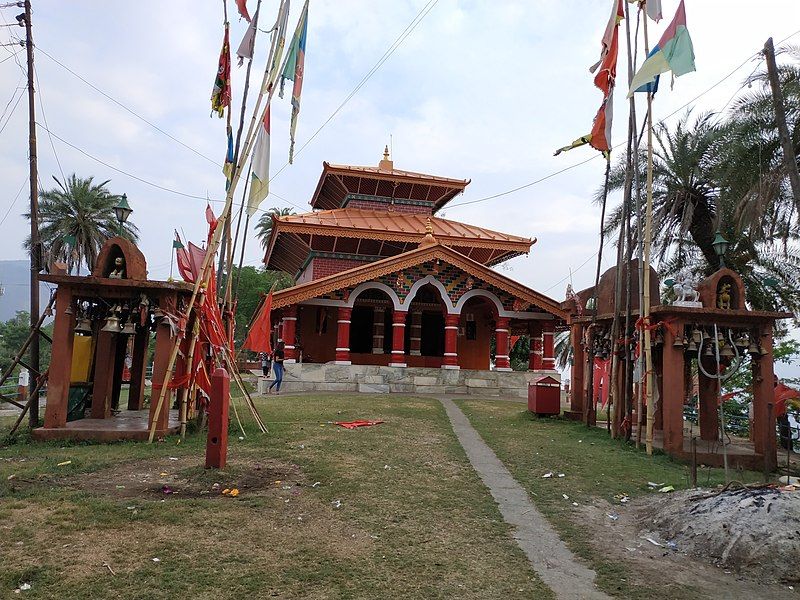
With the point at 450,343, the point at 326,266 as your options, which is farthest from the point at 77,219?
the point at 450,343

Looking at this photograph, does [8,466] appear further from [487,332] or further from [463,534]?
[487,332]

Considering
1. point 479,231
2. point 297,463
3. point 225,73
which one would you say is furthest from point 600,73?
point 479,231

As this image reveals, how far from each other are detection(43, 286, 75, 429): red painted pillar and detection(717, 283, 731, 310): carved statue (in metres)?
11.2

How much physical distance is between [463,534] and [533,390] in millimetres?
9482

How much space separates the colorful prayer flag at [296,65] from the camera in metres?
9.83

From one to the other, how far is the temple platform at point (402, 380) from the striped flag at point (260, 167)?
11.1m

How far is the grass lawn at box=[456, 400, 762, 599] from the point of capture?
4.98 meters

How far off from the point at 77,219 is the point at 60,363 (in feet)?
83.4

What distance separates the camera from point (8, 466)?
750 centimetres

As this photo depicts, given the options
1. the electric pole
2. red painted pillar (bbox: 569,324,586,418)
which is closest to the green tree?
red painted pillar (bbox: 569,324,586,418)

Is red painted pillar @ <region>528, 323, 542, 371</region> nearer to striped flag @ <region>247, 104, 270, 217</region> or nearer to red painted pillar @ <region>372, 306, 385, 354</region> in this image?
red painted pillar @ <region>372, 306, 385, 354</region>

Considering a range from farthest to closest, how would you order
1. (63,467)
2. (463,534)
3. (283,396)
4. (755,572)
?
(283,396), (63,467), (463,534), (755,572)

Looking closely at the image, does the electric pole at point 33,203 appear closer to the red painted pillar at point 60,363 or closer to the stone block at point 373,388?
the red painted pillar at point 60,363

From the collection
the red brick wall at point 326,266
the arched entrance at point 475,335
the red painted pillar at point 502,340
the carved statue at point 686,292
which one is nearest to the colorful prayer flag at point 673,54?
the carved statue at point 686,292
